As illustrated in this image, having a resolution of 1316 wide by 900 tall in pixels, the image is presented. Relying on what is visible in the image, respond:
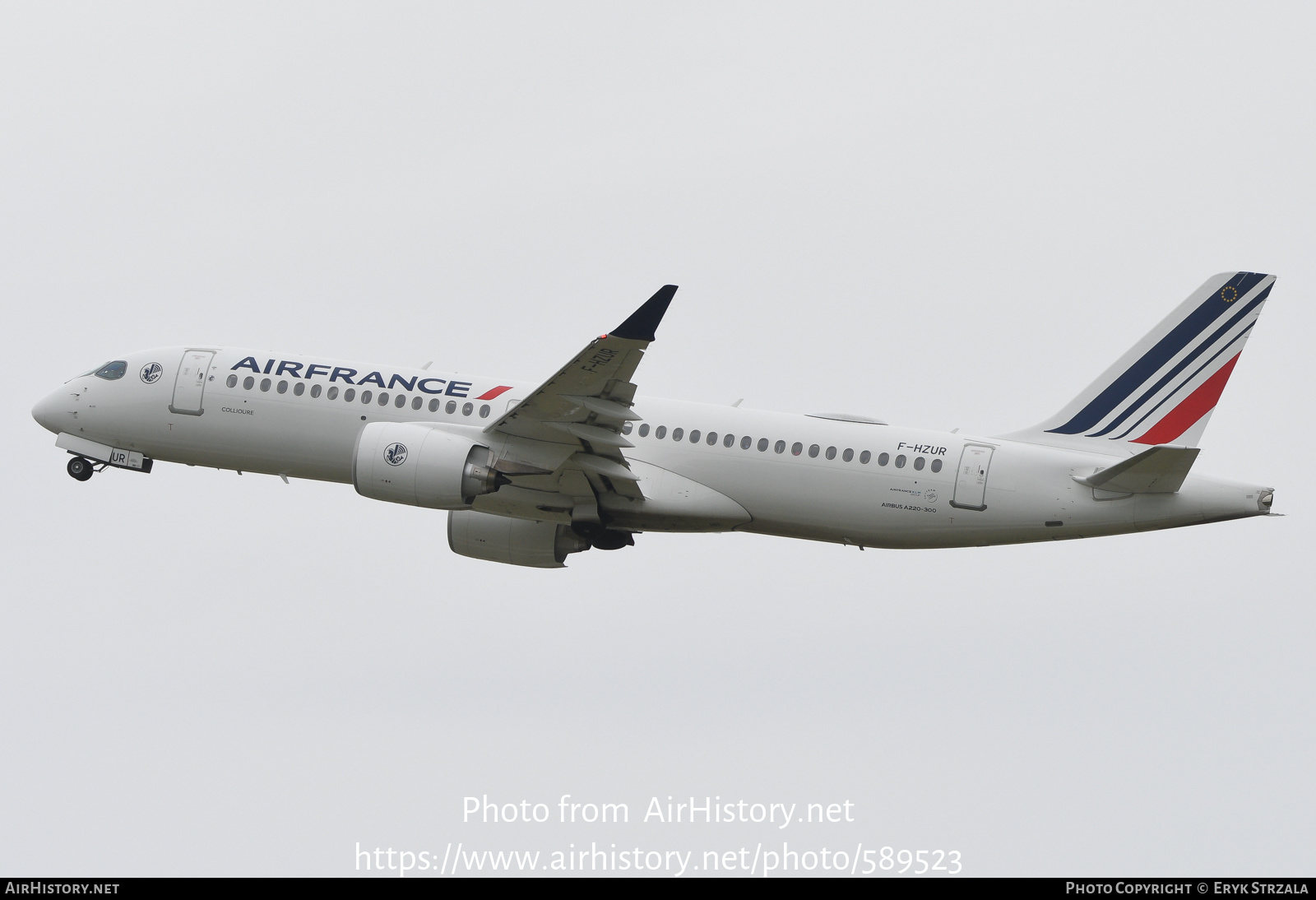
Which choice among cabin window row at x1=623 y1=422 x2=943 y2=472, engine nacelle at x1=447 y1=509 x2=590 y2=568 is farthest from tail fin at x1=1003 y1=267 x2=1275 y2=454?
engine nacelle at x1=447 y1=509 x2=590 y2=568

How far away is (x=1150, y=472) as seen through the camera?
1410 inches

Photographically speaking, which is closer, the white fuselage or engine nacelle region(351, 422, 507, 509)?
engine nacelle region(351, 422, 507, 509)

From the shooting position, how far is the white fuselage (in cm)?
3703

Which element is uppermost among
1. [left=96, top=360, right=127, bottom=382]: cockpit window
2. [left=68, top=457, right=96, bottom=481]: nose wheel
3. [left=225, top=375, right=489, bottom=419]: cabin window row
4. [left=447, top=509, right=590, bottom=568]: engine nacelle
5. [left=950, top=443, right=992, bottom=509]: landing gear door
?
[left=96, top=360, right=127, bottom=382]: cockpit window

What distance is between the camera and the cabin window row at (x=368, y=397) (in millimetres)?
39312

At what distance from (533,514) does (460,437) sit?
2947 mm

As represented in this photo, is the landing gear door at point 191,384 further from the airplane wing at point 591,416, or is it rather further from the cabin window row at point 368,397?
the airplane wing at point 591,416

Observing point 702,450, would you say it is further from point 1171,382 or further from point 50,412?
point 50,412

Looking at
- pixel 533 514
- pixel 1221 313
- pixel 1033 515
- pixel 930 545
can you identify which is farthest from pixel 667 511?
pixel 1221 313

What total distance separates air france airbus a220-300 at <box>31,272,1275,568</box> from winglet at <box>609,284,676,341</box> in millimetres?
981

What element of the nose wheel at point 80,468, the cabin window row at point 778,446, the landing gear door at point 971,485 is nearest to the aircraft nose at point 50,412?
the nose wheel at point 80,468

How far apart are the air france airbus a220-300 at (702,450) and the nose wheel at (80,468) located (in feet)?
7.41

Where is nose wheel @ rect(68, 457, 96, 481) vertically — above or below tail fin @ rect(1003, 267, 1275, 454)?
below

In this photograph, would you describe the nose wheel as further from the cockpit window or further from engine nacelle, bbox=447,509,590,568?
engine nacelle, bbox=447,509,590,568
